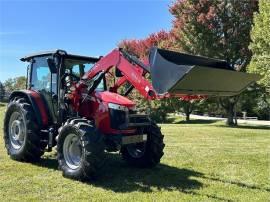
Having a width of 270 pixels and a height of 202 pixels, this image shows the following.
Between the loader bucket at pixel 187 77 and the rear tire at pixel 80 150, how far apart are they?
1.54 meters

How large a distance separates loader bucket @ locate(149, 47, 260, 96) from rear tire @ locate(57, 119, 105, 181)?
154 cm

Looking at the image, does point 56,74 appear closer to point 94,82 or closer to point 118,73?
point 94,82

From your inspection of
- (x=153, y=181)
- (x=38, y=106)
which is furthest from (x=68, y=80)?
(x=153, y=181)

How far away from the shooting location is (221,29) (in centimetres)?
3062

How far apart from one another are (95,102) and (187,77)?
260 centimetres

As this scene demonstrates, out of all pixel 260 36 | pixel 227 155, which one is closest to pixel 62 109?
pixel 227 155

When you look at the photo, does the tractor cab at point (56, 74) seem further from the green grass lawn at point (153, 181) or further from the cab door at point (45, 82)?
the green grass lawn at point (153, 181)

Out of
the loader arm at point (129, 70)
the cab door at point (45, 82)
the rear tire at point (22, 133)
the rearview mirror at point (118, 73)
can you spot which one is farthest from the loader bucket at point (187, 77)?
the rear tire at point (22, 133)

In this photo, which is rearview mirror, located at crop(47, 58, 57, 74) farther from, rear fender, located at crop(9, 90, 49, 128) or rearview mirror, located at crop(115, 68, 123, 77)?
rearview mirror, located at crop(115, 68, 123, 77)

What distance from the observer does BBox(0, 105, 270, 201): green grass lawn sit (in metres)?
7.33

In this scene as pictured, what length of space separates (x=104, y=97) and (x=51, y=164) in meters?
2.16

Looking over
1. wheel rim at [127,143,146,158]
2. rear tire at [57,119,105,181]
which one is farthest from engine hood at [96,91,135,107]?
wheel rim at [127,143,146,158]

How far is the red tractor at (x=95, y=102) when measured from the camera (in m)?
7.73

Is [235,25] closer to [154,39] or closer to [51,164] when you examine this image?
[154,39]
